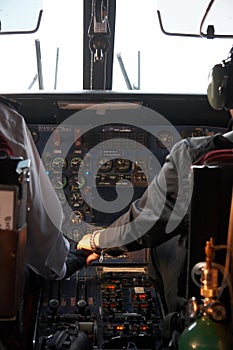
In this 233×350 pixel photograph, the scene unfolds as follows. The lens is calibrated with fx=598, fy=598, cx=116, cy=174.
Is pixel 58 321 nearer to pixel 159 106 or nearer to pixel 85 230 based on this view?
pixel 85 230

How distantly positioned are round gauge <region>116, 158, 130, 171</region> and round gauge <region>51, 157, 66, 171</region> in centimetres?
26

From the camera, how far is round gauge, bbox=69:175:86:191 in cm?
289

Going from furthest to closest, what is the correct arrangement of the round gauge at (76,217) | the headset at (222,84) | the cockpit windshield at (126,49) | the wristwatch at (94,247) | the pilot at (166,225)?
the cockpit windshield at (126,49) < the round gauge at (76,217) < the wristwatch at (94,247) < the pilot at (166,225) < the headset at (222,84)

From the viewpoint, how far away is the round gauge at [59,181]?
2.89m

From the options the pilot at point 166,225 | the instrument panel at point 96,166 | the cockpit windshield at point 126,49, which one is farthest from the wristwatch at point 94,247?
the cockpit windshield at point 126,49

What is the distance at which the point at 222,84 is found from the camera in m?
1.73

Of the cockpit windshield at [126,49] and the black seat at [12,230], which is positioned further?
the cockpit windshield at [126,49]

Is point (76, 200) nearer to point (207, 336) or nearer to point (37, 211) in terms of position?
point (37, 211)

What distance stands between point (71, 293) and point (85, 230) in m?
0.59

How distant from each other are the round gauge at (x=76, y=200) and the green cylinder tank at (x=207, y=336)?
1587 millimetres

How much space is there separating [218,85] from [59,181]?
4.31 ft

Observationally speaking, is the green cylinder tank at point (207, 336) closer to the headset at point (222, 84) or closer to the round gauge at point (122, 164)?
the headset at point (222, 84)

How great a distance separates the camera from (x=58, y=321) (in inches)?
80.4

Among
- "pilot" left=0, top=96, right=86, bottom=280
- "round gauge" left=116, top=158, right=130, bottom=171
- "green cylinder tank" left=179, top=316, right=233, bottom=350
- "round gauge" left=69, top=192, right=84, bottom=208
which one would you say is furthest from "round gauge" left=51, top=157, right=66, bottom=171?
"green cylinder tank" left=179, top=316, right=233, bottom=350
